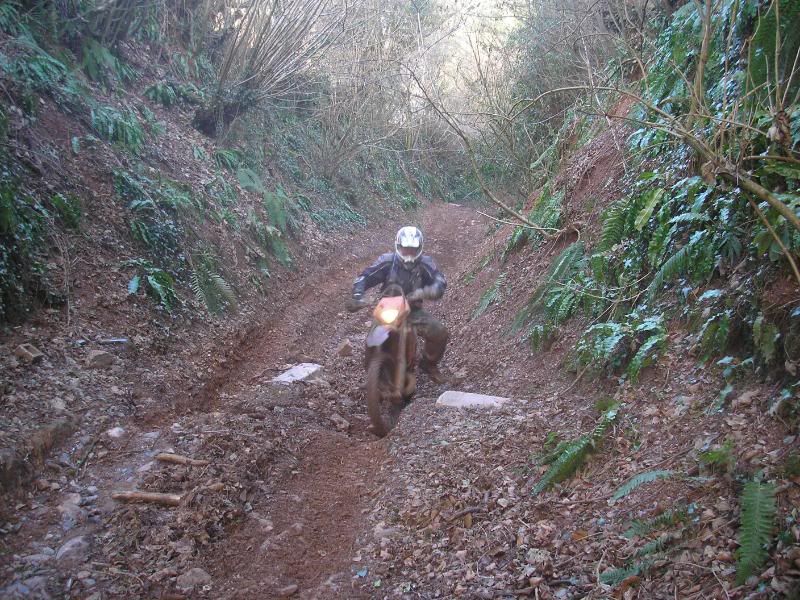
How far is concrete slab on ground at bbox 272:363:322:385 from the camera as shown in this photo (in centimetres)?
721

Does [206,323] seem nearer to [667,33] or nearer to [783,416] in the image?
[783,416]

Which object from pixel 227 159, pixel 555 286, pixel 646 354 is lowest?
pixel 646 354

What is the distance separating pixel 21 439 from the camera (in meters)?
4.46

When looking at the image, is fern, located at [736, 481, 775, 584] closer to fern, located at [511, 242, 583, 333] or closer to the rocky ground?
the rocky ground

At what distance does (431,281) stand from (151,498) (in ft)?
13.2

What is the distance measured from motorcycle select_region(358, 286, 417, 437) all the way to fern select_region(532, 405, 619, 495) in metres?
2.05

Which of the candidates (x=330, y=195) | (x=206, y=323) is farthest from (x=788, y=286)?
(x=330, y=195)

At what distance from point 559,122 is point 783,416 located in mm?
11179

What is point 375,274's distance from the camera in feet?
23.4

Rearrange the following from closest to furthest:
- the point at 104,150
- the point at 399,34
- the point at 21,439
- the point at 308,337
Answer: the point at 21,439 → the point at 104,150 → the point at 308,337 → the point at 399,34

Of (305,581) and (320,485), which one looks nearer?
(305,581)

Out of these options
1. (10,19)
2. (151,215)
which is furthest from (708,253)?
(10,19)

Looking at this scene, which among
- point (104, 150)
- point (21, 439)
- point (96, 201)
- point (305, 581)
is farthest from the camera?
point (104, 150)

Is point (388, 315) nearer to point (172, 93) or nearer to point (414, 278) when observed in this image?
point (414, 278)
